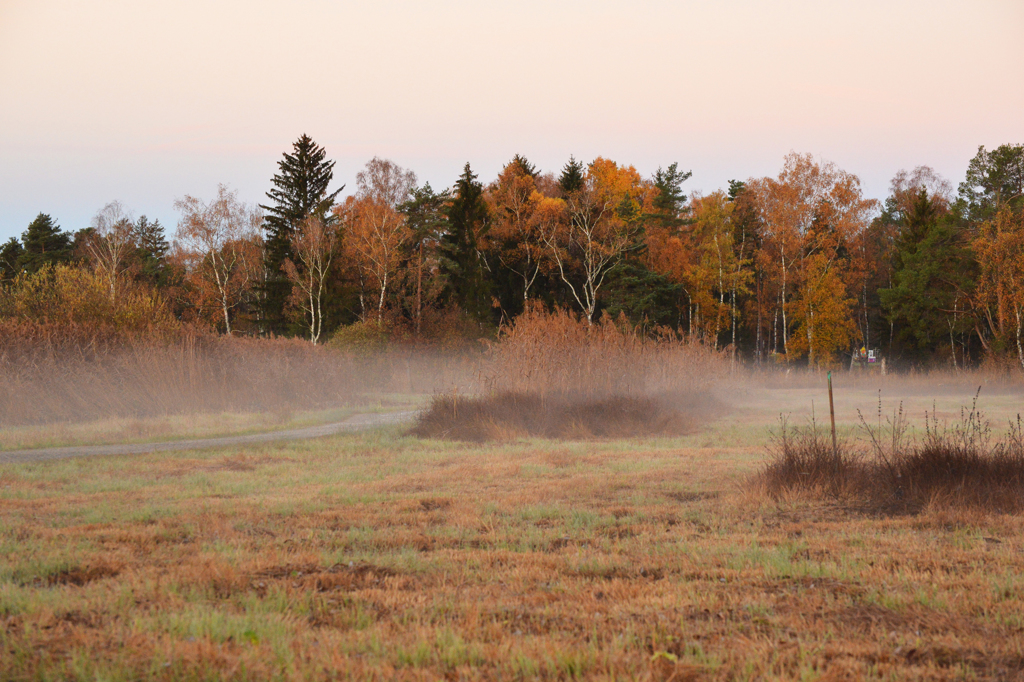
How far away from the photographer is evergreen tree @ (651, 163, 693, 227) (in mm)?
49062

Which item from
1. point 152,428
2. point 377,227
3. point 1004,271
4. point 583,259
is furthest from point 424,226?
point 152,428

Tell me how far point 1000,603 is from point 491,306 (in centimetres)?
3860

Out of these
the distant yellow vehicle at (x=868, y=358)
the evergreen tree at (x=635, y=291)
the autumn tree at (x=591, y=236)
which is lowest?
the distant yellow vehicle at (x=868, y=358)

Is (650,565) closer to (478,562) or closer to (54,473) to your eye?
(478,562)

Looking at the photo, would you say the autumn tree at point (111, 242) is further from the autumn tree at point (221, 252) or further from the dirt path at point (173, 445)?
the dirt path at point (173, 445)

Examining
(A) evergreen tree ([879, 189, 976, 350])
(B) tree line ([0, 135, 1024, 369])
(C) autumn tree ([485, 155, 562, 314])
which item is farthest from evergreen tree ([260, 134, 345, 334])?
(A) evergreen tree ([879, 189, 976, 350])

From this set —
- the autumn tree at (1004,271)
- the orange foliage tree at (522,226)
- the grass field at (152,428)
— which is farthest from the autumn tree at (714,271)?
the grass field at (152,428)

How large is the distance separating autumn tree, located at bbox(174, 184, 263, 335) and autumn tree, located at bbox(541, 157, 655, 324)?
60.7 ft

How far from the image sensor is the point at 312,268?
142 ft

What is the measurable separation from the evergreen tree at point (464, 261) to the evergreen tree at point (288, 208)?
349 inches

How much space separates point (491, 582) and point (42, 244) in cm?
6012

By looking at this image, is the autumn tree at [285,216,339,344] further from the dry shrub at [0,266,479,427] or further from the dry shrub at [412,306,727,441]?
the dry shrub at [412,306,727,441]

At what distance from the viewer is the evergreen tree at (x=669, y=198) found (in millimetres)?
49062

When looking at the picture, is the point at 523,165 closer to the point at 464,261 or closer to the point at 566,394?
the point at 464,261
